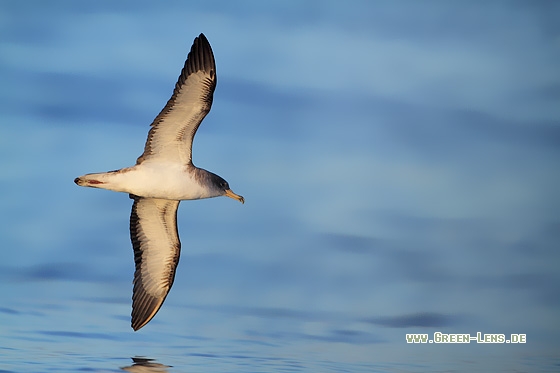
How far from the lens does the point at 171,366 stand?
18609mm

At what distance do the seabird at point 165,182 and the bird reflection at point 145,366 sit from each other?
69 centimetres

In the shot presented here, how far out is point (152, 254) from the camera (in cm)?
1944

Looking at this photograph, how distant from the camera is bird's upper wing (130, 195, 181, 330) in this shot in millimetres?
19078

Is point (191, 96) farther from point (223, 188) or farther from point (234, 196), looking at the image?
point (234, 196)

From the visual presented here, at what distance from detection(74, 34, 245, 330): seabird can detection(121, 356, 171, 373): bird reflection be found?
2.26 ft

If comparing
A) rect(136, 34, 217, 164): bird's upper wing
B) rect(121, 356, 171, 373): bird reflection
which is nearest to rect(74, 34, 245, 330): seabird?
rect(136, 34, 217, 164): bird's upper wing

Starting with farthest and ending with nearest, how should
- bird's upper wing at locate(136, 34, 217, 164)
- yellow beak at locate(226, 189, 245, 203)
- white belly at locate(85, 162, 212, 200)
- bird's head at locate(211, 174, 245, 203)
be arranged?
yellow beak at locate(226, 189, 245, 203) → bird's head at locate(211, 174, 245, 203) → white belly at locate(85, 162, 212, 200) → bird's upper wing at locate(136, 34, 217, 164)

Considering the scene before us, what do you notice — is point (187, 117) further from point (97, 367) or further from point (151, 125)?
point (97, 367)

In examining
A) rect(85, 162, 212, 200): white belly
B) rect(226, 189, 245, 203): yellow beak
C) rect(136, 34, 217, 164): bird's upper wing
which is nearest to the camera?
rect(136, 34, 217, 164): bird's upper wing

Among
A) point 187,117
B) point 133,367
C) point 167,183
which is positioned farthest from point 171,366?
point 187,117

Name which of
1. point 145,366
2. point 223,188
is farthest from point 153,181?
point 145,366

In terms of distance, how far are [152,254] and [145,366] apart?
8.06 ft

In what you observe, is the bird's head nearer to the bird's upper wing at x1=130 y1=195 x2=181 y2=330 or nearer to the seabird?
the seabird

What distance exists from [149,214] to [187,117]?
257cm
